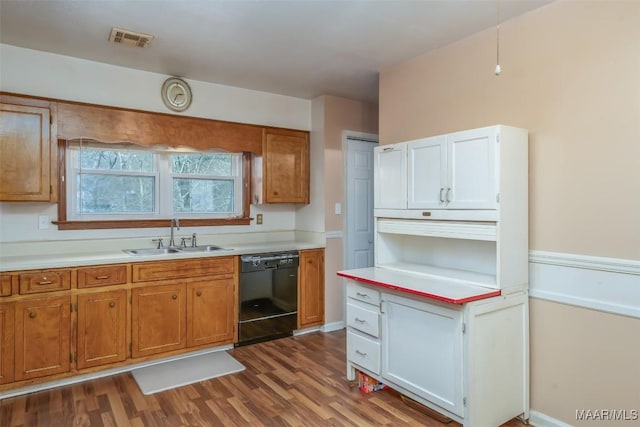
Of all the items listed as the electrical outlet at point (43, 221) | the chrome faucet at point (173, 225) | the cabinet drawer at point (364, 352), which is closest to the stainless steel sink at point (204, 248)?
the chrome faucet at point (173, 225)

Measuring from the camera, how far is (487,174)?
2.29m

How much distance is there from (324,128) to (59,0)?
2.54 metres

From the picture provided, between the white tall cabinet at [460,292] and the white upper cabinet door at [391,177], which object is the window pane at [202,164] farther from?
the white tall cabinet at [460,292]

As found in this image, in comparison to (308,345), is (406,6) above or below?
above

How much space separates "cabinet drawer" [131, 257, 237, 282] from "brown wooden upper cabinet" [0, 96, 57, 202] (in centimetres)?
87

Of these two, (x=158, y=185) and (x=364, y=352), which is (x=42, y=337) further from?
(x=364, y=352)

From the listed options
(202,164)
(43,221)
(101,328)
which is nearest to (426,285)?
(101,328)

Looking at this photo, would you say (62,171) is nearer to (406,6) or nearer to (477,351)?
(406,6)

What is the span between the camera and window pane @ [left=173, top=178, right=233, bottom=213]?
391 centimetres

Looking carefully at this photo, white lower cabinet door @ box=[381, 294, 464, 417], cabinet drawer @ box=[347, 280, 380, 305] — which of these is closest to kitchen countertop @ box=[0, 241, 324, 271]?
cabinet drawer @ box=[347, 280, 380, 305]

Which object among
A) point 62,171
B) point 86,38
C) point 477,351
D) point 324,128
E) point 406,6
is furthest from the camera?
point 324,128

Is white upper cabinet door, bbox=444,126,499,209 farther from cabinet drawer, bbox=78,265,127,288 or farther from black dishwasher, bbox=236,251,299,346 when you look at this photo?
cabinet drawer, bbox=78,265,127,288

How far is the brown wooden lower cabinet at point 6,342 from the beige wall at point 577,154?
3427 mm

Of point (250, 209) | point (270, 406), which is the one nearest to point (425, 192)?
point (270, 406)
